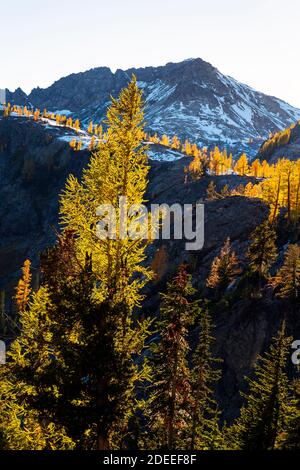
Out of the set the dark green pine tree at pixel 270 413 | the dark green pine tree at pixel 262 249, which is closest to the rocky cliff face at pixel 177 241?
the dark green pine tree at pixel 262 249

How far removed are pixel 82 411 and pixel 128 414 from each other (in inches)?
57.8

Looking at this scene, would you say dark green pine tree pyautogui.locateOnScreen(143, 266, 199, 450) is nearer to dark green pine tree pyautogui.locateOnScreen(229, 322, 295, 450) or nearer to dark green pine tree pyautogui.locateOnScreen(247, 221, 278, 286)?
dark green pine tree pyautogui.locateOnScreen(229, 322, 295, 450)

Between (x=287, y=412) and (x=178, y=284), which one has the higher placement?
(x=178, y=284)

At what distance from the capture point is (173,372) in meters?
17.6

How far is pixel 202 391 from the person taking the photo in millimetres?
21719

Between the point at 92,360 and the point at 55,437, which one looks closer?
the point at 92,360

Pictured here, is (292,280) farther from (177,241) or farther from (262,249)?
(177,241)

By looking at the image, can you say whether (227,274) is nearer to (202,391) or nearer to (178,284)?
(202,391)

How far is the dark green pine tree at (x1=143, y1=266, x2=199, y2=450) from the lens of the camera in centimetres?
1756

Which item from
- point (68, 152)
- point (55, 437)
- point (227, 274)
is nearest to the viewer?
point (55, 437)

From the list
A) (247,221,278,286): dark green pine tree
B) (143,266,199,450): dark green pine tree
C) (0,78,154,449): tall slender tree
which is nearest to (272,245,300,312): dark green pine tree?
(247,221,278,286): dark green pine tree

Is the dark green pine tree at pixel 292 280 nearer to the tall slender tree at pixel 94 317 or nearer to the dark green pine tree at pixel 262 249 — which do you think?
the dark green pine tree at pixel 262 249
